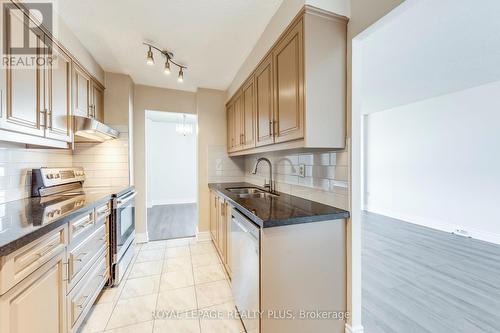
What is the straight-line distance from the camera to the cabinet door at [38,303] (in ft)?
2.73

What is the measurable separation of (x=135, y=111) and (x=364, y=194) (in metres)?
5.76

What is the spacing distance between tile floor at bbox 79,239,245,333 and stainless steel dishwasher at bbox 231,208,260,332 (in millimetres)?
237

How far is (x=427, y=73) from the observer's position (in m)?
2.84

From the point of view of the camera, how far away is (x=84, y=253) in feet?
4.82

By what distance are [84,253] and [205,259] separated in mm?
1455

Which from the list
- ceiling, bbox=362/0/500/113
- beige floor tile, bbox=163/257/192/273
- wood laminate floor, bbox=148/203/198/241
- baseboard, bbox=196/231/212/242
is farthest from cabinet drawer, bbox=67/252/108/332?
ceiling, bbox=362/0/500/113

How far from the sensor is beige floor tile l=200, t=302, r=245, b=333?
1504 mm

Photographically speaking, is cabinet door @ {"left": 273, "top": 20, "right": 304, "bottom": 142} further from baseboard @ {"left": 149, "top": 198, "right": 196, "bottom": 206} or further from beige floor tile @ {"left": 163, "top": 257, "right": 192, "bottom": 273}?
baseboard @ {"left": 149, "top": 198, "right": 196, "bottom": 206}

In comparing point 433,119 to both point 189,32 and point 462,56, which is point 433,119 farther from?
point 189,32

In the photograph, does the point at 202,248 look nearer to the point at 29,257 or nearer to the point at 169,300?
the point at 169,300

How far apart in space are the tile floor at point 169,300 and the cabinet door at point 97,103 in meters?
1.97

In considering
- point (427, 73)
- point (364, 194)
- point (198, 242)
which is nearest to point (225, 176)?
point (198, 242)

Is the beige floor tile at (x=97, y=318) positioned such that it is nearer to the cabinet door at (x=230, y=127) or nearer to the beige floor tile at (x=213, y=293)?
the beige floor tile at (x=213, y=293)
